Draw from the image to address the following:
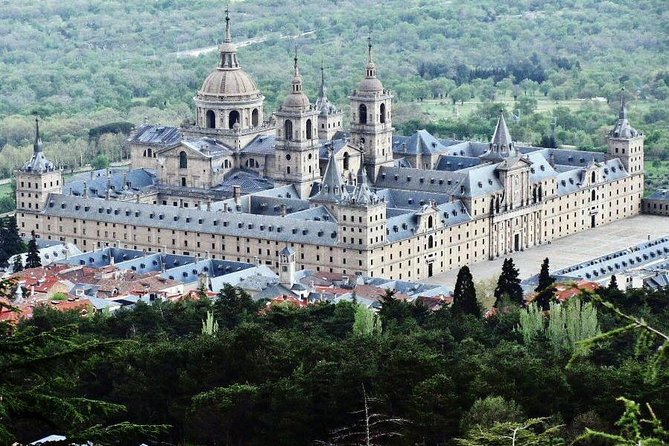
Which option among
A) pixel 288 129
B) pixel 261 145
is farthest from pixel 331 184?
pixel 261 145

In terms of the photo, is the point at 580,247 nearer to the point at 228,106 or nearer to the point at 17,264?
the point at 228,106

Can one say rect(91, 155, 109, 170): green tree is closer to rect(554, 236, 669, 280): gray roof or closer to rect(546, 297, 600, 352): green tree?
rect(554, 236, 669, 280): gray roof

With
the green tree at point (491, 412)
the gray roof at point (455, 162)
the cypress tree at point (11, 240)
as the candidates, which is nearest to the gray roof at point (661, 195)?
the gray roof at point (455, 162)

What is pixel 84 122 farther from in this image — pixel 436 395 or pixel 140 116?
pixel 436 395

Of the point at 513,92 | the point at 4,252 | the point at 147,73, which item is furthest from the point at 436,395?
the point at 147,73

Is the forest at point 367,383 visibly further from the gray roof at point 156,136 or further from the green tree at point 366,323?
the gray roof at point 156,136
